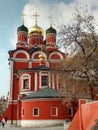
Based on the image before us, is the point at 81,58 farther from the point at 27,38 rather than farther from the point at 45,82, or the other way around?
the point at 27,38

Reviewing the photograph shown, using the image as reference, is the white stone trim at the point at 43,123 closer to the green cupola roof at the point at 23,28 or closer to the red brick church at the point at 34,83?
the red brick church at the point at 34,83

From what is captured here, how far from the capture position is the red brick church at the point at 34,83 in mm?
34312

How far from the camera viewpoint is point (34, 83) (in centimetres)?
4009

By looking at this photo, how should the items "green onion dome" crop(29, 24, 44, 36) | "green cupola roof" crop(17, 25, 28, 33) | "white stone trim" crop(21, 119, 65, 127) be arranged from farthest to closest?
"green onion dome" crop(29, 24, 44, 36) → "green cupola roof" crop(17, 25, 28, 33) → "white stone trim" crop(21, 119, 65, 127)

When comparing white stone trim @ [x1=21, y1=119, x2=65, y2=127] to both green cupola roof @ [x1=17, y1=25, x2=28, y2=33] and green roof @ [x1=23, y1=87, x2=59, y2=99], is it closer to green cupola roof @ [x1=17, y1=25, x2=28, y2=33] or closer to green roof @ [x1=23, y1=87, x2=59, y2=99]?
green roof @ [x1=23, y1=87, x2=59, y2=99]

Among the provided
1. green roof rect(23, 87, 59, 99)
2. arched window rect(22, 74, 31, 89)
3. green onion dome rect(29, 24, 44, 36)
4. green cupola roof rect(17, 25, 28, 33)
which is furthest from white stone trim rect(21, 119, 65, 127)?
green onion dome rect(29, 24, 44, 36)

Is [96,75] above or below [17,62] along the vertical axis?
below

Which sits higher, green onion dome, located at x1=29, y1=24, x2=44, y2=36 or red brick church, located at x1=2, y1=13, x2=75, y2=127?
green onion dome, located at x1=29, y1=24, x2=44, y2=36

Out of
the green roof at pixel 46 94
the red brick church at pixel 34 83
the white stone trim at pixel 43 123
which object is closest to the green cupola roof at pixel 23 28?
the red brick church at pixel 34 83

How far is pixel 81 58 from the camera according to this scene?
21.8m

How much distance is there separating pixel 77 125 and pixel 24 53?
26086mm

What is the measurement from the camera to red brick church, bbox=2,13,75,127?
113 feet

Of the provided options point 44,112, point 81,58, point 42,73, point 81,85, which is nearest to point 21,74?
point 42,73

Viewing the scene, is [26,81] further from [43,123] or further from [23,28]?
[23,28]
